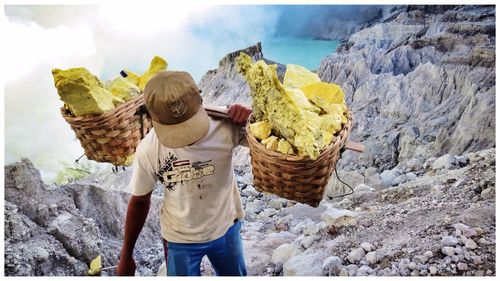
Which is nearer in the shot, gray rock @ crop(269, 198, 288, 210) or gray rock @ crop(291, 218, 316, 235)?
gray rock @ crop(291, 218, 316, 235)

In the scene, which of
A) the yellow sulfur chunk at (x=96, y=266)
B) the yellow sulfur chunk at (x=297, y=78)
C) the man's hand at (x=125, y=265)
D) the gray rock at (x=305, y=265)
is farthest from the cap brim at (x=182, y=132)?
the yellow sulfur chunk at (x=96, y=266)

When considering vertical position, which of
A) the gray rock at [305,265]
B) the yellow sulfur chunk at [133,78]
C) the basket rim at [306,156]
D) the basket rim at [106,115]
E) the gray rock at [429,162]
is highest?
the yellow sulfur chunk at [133,78]

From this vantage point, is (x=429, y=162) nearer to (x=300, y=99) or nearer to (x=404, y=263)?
(x=404, y=263)

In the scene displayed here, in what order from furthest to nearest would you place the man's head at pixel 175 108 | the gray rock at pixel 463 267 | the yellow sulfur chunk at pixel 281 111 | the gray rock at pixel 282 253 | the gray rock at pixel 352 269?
the gray rock at pixel 282 253, the gray rock at pixel 352 269, the gray rock at pixel 463 267, the man's head at pixel 175 108, the yellow sulfur chunk at pixel 281 111

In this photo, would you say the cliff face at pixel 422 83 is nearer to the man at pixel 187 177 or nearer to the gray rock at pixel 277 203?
the gray rock at pixel 277 203

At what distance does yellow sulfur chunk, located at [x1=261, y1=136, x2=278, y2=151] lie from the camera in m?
1.17

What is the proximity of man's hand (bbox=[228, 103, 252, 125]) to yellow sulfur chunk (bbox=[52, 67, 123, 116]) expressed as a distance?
32cm

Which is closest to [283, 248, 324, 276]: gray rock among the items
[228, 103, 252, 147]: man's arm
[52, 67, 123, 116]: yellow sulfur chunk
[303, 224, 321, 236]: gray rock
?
[303, 224, 321, 236]: gray rock

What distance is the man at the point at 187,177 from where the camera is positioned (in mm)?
1281

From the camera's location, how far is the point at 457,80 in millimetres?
2145

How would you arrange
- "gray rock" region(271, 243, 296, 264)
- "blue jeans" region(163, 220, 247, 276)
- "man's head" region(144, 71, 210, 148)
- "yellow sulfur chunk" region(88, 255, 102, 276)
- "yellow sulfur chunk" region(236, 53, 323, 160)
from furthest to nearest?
"yellow sulfur chunk" region(88, 255, 102, 276) → "gray rock" region(271, 243, 296, 264) → "blue jeans" region(163, 220, 247, 276) → "man's head" region(144, 71, 210, 148) → "yellow sulfur chunk" region(236, 53, 323, 160)

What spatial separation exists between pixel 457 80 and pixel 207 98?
1.04 m

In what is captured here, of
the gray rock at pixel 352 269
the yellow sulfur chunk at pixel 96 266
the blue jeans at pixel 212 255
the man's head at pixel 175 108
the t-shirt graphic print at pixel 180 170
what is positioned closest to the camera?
the man's head at pixel 175 108

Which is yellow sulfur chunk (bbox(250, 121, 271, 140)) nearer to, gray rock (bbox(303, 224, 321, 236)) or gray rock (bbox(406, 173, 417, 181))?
gray rock (bbox(303, 224, 321, 236))
